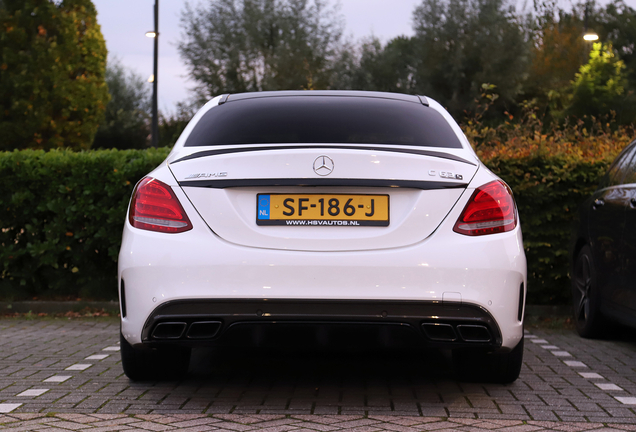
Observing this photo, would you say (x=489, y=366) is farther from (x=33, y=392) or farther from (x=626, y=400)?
(x=33, y=392)

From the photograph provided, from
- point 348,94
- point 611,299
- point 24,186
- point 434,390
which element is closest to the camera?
point 434,390

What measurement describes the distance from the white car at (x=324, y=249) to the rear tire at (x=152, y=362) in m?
0.51

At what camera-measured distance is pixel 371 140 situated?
4145 mm

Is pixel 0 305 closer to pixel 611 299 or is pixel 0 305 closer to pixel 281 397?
pixel 281 397

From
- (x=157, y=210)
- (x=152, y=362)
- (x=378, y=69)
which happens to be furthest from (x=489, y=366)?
(x=378, y=69)

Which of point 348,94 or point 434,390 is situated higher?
point 348,94

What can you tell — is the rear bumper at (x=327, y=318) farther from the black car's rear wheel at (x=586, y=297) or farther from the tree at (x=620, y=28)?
the tree at (x=620, y=28)

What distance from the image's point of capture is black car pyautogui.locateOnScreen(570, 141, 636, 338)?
5.32 metres

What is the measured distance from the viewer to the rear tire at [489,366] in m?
4.28

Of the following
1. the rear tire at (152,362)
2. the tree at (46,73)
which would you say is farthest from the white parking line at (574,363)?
the tree at (46,73)

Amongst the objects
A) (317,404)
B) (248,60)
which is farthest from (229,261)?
(248,60)

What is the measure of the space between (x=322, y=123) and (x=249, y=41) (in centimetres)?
3805

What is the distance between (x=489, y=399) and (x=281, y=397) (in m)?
1.10

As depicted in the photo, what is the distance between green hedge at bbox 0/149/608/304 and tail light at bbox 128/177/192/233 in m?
3.77
